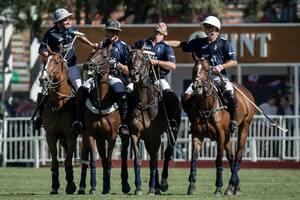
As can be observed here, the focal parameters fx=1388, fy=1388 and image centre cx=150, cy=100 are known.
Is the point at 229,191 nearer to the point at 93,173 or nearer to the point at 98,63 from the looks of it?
the point at 93,173

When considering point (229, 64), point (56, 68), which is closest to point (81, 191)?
point (56, 68)

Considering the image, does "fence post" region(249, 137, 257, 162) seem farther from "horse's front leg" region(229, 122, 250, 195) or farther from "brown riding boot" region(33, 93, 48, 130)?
"brown riding boot" region(33, 93, 48, 130)

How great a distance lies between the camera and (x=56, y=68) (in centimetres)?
2434

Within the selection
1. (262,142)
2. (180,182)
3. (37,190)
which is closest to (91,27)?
(262,142)

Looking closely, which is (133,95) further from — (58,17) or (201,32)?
(201,32)

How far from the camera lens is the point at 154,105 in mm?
24766

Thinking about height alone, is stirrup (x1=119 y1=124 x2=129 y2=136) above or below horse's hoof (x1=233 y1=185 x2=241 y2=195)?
above

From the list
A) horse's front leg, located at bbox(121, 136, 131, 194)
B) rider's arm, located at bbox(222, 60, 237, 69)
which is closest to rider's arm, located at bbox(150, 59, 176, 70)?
rider's arm, located at bbox(222, 60, 237, 69)

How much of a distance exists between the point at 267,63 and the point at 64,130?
51.1 feet

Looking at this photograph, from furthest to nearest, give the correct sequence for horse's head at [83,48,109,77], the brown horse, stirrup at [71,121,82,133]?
the brown horse < stirrup at [71,121,82,133] < horse's head at [83,48,109,77]

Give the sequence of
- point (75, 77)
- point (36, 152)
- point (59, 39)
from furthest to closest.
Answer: point (36, 152) → point (75, 77) → point (59, 39)

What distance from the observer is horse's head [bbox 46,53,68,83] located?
953 inches

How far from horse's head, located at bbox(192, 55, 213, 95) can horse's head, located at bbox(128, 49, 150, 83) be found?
88 centimetres

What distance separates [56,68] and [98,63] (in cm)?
83
